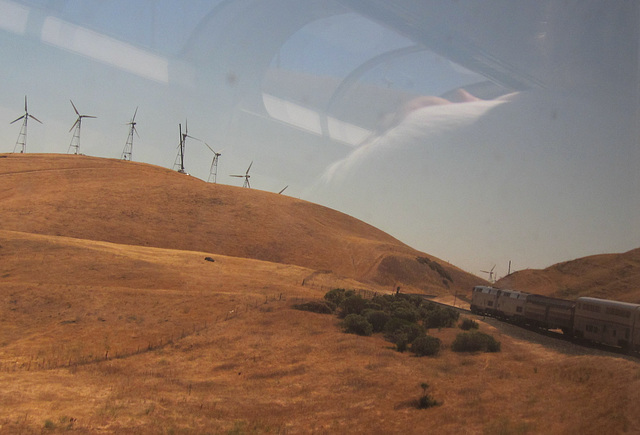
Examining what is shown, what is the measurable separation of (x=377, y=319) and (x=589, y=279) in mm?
50522

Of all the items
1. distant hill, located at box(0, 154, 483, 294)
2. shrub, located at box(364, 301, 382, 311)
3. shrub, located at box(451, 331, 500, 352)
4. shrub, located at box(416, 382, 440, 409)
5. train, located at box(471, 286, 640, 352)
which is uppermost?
distant hill, located at box(0, 154, 483, 294)

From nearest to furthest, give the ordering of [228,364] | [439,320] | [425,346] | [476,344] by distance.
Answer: [228,364]
[425,346]
[476,344]
[439,320]

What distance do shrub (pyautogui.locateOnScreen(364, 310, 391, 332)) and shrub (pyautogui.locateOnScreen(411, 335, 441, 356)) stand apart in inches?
245

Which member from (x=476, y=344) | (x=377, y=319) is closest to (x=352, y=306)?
(x=377, y=319)

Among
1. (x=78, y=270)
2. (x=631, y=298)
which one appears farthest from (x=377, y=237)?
(x=78, y=270)

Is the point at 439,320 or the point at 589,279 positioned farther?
the point at 589,279

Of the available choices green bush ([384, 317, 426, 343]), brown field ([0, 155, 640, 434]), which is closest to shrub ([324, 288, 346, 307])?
brown field ([0, 155, 640, 434])

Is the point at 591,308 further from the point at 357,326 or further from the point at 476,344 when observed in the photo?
the point at 357,326

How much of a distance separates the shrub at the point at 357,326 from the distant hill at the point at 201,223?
1523 inches

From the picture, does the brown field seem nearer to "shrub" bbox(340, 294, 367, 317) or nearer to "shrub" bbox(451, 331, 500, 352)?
"shrub" bbox(451, 331, 500, 352)

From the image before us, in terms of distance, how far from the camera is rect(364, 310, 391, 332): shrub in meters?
31.4

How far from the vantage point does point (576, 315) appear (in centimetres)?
3281

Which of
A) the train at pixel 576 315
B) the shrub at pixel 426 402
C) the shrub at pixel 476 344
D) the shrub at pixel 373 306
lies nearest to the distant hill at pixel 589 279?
the train at pixel 576 315

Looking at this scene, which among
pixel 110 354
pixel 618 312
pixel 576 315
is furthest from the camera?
pixel 576 315
